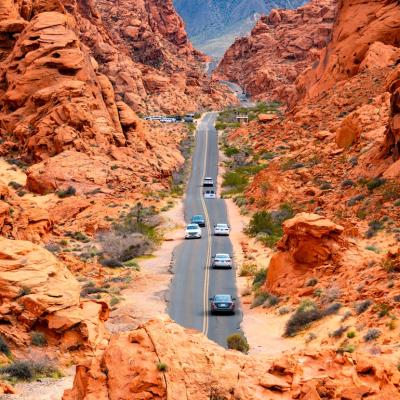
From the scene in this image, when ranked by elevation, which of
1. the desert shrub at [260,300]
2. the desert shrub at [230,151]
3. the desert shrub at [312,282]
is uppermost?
the desert shrub at [312,282]

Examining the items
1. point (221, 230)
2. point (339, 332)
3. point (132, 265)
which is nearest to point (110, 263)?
point (132, 265)

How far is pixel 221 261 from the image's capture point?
37375 millimetres

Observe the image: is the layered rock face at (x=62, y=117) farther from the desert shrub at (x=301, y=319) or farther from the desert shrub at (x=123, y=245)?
the desert shrub at (x=301, y=319)

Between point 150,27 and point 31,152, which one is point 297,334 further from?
point 150,27

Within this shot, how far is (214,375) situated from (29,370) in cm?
733

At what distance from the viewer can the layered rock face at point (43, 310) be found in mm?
20047

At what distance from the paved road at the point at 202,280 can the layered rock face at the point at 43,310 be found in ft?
20.2

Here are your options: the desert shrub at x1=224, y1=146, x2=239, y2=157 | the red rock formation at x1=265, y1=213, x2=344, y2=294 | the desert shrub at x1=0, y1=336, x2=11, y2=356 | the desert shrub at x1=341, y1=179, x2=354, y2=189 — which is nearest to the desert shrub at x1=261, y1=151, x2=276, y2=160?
the desert shrub at x1=224, y1=146, x2=239, y2=157

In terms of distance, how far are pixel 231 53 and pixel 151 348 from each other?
17254cm

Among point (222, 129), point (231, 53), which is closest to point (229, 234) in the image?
point (222, 129)

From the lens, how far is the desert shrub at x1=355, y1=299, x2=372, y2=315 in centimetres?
2338

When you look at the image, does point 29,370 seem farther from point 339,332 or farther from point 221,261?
point 221,261

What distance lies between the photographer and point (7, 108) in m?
61.4

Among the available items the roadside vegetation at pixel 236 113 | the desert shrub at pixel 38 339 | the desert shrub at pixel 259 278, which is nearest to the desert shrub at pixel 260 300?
the desert shrub at pixel 259 278
